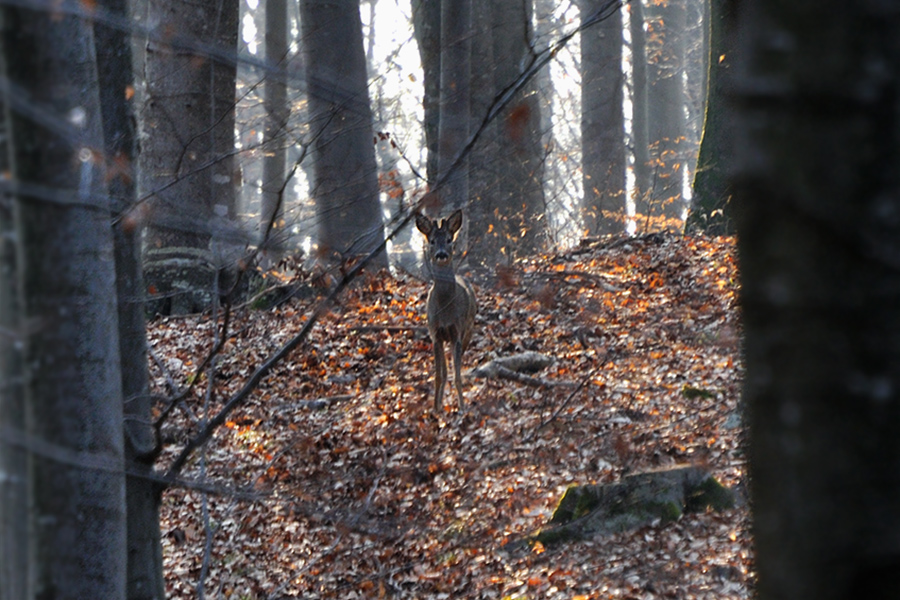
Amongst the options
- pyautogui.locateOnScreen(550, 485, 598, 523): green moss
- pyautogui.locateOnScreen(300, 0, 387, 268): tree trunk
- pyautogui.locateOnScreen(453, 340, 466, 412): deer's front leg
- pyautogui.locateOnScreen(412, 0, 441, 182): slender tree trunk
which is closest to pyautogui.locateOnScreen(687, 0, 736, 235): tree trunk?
pyautogui.locateOnScreen(412, 0, 441, 182): slender tree trunk

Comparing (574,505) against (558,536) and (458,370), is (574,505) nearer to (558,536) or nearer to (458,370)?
(558,536)

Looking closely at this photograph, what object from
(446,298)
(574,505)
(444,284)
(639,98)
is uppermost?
(639,98)

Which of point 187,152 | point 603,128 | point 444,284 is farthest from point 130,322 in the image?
point 603,128

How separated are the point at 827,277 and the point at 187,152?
18.9 ft

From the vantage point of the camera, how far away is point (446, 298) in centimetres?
960

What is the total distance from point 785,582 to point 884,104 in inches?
26.2

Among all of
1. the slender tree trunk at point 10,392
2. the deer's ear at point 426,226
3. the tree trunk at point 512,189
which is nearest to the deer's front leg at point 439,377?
the deer's ear at point 426,226

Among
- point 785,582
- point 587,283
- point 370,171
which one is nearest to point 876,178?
point 785,582

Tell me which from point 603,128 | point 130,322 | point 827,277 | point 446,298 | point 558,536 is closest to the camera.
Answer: point 827,277

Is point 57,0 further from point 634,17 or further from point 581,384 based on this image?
point 634,17

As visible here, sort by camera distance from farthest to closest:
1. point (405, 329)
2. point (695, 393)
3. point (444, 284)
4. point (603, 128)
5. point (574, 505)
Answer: point (603, 128)
point (405, 329)
point (444, 284)
point (695, 393)
point (574, 505)

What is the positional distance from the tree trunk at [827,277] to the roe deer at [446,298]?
8.02m

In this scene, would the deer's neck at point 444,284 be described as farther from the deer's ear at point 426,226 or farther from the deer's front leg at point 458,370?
the deer's front leg at point 458,370

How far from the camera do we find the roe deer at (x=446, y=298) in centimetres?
945
